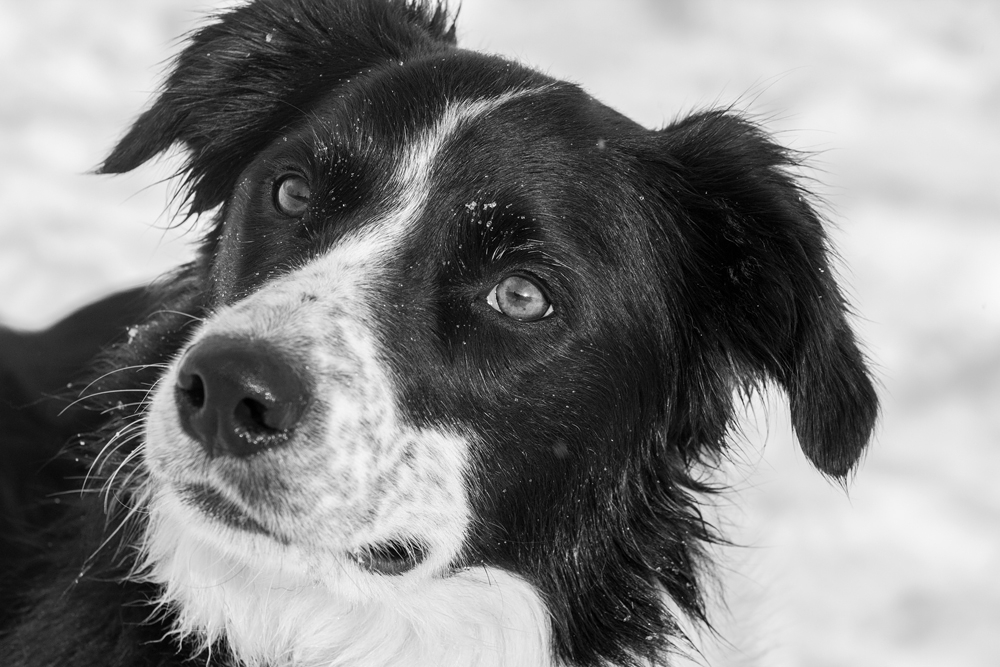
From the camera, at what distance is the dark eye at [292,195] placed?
109 inches

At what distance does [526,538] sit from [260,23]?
175 cm

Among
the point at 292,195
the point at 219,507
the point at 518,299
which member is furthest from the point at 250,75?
the point at 219,507

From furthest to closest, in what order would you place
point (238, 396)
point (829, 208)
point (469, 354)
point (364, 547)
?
point (829, 208), point (469, 354), point (364, 547), point (238, 396)

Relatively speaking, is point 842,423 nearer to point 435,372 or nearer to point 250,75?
point 435,372

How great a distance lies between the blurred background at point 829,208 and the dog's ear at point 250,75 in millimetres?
252

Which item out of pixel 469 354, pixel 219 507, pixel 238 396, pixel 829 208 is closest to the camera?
pixel 238 396

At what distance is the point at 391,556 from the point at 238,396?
62 cm

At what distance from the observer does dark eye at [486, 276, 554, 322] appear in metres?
2.58

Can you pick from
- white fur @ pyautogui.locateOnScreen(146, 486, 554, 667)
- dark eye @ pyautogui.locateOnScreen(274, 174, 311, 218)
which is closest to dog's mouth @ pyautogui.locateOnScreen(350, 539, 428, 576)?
white fur @ pyautogui.locateOnScreen(146, 486, 554, 667)

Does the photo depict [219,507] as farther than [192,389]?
Yes

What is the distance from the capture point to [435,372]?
2.52 metres

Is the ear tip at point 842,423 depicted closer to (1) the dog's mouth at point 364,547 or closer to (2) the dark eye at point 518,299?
(2) the dark eye at point 518,299

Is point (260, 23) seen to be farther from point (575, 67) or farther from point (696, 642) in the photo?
point (575, 67)

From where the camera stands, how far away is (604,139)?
2852mm
